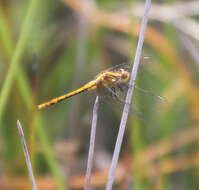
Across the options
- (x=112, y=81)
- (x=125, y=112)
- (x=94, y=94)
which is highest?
(x=94, y=94)

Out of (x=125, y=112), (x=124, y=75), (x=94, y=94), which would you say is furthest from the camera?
(x=94, y=94)

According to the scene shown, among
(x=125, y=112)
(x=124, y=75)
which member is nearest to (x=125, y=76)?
(x=124, y=75)

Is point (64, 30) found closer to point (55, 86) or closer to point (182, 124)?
point (55, 86)

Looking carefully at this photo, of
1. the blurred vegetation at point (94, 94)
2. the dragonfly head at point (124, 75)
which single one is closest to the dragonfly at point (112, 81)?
the dragonfly head at point (124, 75)

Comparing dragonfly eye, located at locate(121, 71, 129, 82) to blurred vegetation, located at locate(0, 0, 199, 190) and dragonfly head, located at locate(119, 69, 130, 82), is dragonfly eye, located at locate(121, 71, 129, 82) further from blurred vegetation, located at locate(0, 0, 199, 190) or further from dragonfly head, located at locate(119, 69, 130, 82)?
blurred vegetation, located at locate(0, 0, 199, 190)

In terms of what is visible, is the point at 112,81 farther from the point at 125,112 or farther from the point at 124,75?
the point at 125,112

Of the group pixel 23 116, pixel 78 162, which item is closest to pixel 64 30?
pixel 23 116

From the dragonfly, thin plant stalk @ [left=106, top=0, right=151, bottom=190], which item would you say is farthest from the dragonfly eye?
thin plant stalk @ [left=106, top=0, right=151, bottom=190]

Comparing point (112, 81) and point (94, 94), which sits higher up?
point (94, 94)
